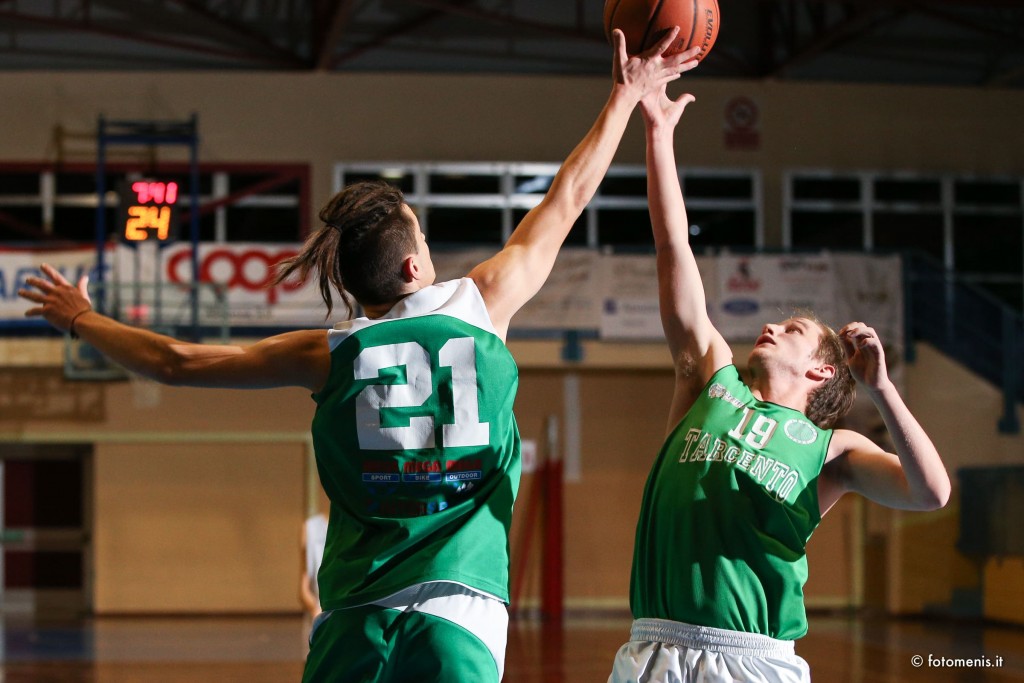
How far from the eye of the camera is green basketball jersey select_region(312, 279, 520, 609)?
2.19 m

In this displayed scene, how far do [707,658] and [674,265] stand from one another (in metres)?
0.92

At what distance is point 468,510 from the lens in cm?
222

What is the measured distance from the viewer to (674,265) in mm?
2844

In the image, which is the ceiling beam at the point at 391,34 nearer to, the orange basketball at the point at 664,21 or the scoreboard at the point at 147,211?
the scoreboard at the point at 147,211

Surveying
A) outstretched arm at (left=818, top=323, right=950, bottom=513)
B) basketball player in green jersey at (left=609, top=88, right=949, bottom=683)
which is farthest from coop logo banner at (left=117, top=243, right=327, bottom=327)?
outstretched arm at (left=818, top=323, right=950, bottom=513)

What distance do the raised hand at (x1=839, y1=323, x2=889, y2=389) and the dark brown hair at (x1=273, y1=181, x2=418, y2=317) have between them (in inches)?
38.7

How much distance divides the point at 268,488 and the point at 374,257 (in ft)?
39.8

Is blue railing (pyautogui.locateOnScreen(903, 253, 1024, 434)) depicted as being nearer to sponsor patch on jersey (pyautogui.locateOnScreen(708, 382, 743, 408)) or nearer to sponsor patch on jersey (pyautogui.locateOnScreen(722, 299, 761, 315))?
sponsor patch on jersey (pyautogui.locateOnScreen(722, 299, 761, 315))

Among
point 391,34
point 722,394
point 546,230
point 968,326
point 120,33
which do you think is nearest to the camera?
point 546,230

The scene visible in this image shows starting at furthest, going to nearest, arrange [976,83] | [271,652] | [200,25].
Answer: [976,83] → [200,25] → [271,652]

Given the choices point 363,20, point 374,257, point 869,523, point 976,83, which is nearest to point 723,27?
point 976,83

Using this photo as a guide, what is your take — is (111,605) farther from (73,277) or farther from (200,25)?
(200,25)

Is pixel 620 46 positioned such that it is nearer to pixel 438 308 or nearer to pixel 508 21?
pixel 438 308

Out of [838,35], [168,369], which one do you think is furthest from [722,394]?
[838,35]
